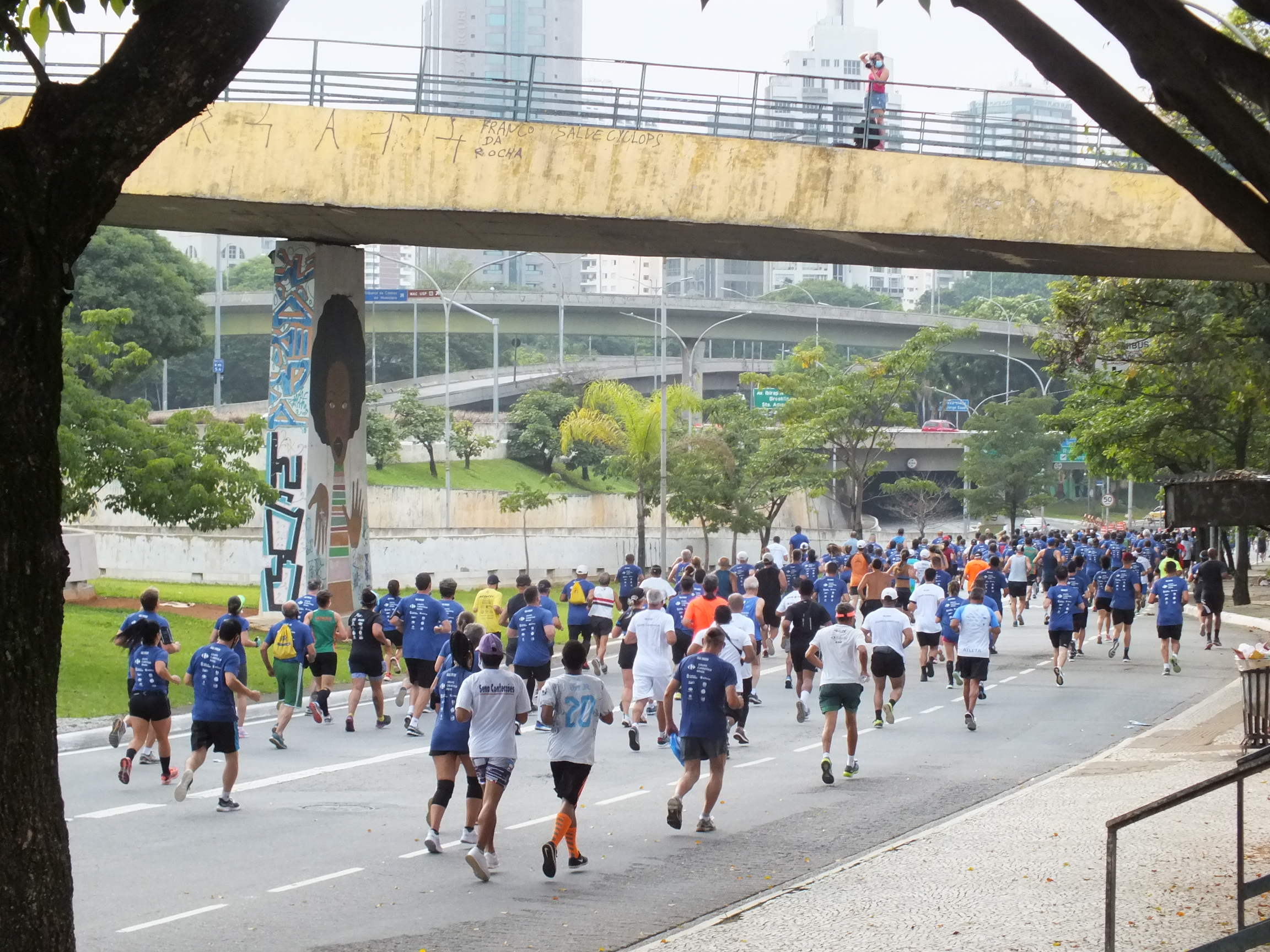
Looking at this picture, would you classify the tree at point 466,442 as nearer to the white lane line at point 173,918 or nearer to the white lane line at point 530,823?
the white lane line at point 530,823

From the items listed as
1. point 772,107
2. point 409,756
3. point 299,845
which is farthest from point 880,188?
point 299,845

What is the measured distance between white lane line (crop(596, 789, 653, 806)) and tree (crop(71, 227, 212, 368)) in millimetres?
46670

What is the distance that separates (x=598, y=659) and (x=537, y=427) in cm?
5265

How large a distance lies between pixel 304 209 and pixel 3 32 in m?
15.1

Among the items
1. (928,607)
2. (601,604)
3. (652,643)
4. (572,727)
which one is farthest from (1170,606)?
(572,727)

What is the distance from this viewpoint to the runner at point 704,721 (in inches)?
454

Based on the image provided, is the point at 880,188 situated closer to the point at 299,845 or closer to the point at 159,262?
the point at 299,845

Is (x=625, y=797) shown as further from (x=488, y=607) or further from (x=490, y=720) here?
(x=488, y=607)

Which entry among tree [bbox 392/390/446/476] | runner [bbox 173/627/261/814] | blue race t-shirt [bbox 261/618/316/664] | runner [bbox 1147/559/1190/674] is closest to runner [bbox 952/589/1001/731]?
runner [bbox 1147/559/1190/674]

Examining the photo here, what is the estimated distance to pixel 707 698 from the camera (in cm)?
1155

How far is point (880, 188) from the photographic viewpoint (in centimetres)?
2067

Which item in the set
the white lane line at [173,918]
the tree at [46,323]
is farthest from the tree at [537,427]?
the tree at [46,323]

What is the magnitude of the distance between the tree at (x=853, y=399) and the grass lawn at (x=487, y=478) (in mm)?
13969

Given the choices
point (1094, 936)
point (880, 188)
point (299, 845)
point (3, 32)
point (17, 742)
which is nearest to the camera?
point (17, 742)
